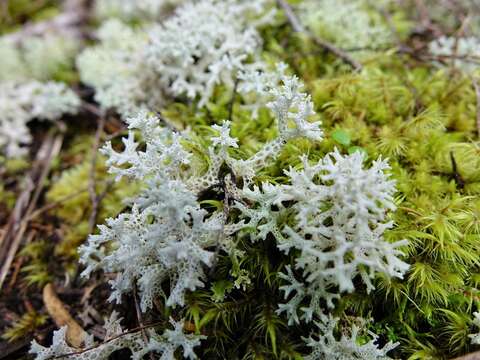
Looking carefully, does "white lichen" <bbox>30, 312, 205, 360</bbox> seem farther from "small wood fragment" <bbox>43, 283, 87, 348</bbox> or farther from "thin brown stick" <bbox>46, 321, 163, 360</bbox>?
"small wood fragment" <bbox>43, 283, 87, 348</bbox>

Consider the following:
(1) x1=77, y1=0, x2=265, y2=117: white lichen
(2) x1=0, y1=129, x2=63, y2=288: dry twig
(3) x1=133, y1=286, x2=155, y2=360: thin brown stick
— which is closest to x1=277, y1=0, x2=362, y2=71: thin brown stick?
(1) x1=77, y1=0, x2=265, y2=117: white lichen

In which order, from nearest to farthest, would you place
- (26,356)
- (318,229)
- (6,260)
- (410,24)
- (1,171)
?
(318,229) < (26,356) < (6,260) < (1,171) < (410,24)

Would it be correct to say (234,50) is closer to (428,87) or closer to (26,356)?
(428,87)

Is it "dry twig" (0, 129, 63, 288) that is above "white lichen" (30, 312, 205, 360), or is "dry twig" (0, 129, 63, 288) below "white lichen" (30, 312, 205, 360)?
above

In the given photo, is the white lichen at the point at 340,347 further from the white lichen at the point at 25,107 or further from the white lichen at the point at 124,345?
the white lichen at the point at 25,107


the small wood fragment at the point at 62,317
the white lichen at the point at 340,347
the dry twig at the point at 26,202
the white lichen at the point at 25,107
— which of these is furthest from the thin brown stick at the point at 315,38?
the small wood fragment at the point at 62,317

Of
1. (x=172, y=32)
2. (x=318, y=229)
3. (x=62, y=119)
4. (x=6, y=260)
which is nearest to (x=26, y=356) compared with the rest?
(x=6, y=260)

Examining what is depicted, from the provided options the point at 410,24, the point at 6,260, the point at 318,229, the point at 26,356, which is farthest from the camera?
the point at 410,24

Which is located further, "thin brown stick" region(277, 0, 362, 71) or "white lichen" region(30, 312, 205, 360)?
"thin brown stick" region(277, 0, 362, 71)
